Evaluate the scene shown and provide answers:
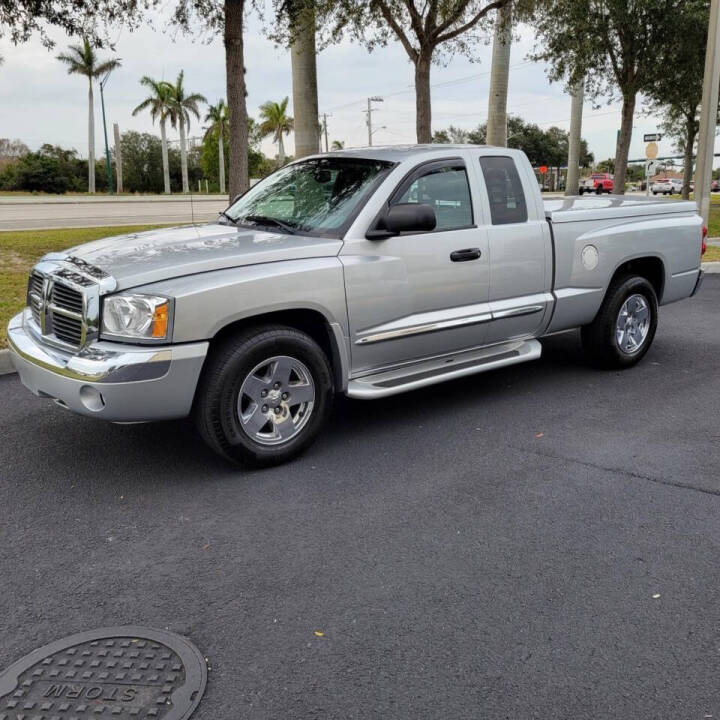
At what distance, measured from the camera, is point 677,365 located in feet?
23.0

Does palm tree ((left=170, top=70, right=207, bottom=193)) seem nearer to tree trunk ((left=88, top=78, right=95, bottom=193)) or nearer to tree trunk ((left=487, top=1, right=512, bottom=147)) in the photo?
tree trunk ((left=88, top=78, right=95, bottom=193))

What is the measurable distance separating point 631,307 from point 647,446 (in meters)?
2.19

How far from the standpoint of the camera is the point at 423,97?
13.4m

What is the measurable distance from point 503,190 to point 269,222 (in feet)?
5.75

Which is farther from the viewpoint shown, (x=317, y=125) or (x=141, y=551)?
(x=317, y=125)

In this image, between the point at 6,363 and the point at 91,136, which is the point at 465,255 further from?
the point at 91,136

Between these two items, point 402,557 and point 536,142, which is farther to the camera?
point 536,142

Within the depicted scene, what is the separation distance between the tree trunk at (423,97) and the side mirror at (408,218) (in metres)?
9.07

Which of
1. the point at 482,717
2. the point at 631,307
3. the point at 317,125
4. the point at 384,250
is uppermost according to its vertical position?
the point at 317,125

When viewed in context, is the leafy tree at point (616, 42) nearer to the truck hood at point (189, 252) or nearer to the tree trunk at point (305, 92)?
the tree trunk at point (305, 92)

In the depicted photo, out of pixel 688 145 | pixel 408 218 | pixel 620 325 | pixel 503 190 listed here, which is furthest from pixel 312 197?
pixel 688 145

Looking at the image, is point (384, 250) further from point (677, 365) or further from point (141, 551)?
point (677, 365)

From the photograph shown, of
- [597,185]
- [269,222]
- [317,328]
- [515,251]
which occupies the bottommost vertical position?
[317,328]

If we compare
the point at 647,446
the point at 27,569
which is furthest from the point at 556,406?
the point at 27,569
